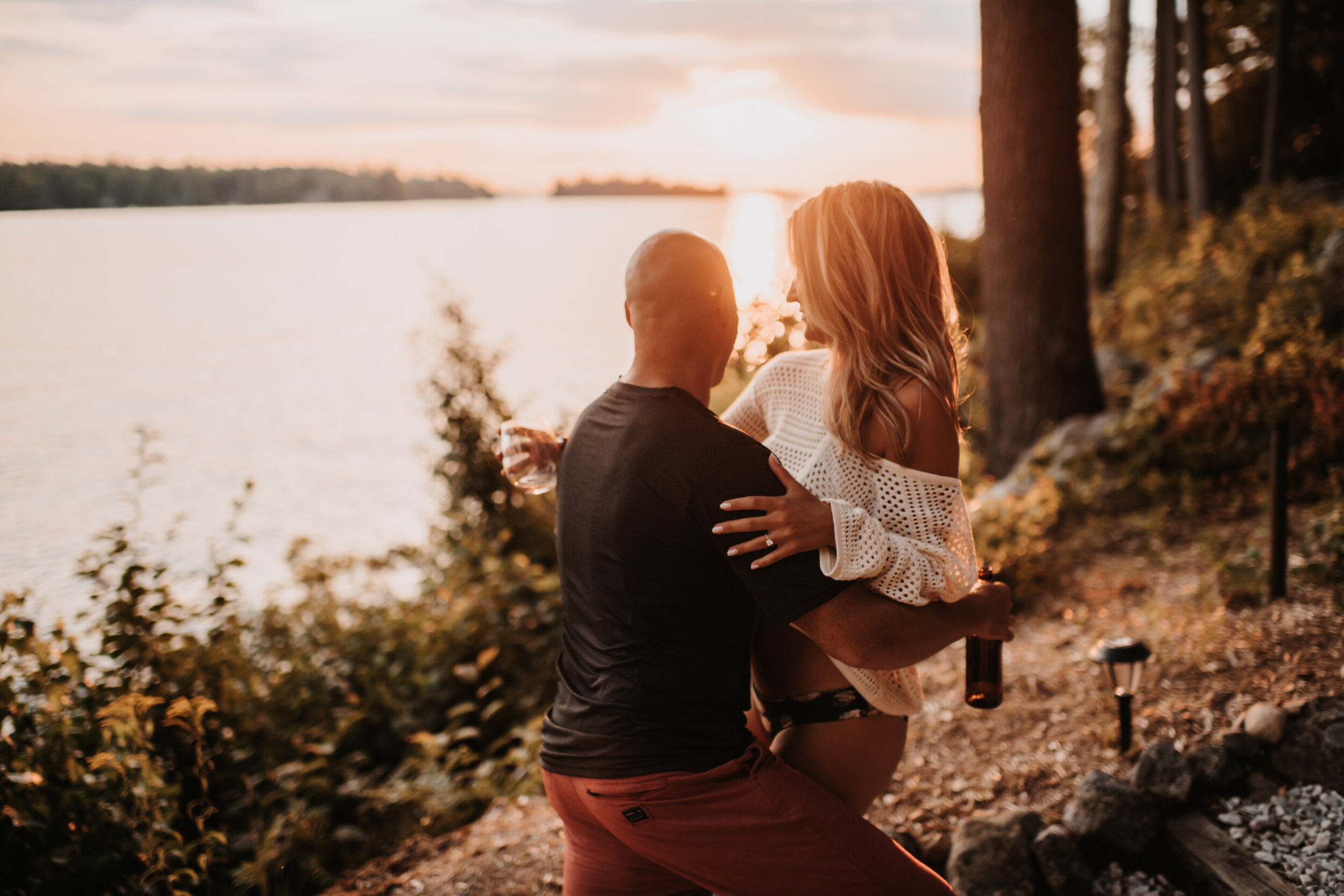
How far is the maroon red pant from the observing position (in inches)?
70.7

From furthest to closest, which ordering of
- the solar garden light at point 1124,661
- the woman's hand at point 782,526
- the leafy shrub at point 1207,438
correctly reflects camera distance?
the leafy shrub at point 1207,438
the solar garden light at point 1124,661
the woman's hand at point 782,526

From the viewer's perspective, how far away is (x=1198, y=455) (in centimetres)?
544

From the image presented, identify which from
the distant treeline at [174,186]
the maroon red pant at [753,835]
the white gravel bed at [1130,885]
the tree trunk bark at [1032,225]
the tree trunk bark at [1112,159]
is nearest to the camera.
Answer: the maroon red pant at [753,835]

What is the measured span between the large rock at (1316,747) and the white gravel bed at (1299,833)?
4 centimetres

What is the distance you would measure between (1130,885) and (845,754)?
129cm

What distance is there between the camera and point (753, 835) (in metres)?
1.80

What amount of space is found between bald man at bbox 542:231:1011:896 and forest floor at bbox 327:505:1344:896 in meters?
1.35

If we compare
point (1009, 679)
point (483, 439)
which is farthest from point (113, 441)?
point (1009, 679)

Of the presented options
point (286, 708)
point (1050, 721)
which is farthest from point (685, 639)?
point (286, 708)

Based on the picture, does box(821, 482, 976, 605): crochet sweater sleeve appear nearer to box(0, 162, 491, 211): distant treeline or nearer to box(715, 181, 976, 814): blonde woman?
box(715, 181, 976, 814): blonde woman

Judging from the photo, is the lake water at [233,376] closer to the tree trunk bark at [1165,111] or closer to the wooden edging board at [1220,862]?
the wooden edging board at [1220,862]

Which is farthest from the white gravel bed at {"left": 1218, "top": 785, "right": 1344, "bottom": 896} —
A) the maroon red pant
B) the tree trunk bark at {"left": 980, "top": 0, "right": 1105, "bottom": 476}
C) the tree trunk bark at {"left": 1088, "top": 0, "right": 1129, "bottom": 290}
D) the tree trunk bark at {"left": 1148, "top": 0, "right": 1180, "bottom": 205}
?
the tree trunk bark at {"left": 1148, "top": 0, "right": 1180, "bottom": 205}

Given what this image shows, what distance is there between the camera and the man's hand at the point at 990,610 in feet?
6.54

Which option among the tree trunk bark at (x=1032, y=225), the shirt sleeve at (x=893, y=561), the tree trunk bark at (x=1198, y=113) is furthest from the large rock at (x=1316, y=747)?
the tree trunk bark at (x=1198, y=113)
